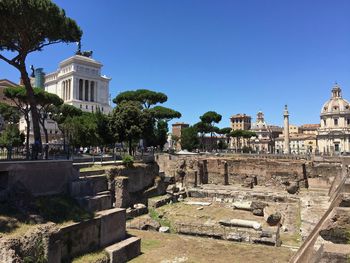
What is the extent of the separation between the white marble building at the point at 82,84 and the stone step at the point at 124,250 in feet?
169

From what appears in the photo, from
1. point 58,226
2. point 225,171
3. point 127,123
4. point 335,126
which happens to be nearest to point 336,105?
point 335,126

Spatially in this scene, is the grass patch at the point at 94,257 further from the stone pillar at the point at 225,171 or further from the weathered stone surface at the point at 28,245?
the stone pillar at the point at 225,171

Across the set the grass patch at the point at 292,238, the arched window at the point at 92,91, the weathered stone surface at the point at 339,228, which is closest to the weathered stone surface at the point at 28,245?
the weathered stone surface at the point at 339,228

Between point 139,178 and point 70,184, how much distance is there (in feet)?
35.7

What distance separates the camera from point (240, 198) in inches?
972

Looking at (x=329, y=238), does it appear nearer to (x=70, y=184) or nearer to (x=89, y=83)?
(x=70, y=184)

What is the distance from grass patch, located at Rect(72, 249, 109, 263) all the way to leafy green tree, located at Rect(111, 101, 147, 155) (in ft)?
60.2

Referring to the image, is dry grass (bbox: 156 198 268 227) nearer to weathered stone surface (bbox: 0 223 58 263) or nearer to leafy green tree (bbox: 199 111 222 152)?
weathered stone surface (bbox: 0 223 58 263)

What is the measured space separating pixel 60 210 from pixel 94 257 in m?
1.92

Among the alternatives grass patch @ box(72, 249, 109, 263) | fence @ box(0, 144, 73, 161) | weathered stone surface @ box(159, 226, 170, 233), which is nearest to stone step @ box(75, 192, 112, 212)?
grass patch @ box(72, 249, 109, 263)

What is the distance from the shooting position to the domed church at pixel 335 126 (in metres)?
56.0

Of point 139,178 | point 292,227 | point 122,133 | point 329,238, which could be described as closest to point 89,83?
point 122,133

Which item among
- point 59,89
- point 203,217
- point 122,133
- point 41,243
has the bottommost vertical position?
point 203,217

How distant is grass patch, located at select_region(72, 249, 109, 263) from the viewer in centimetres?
1038
